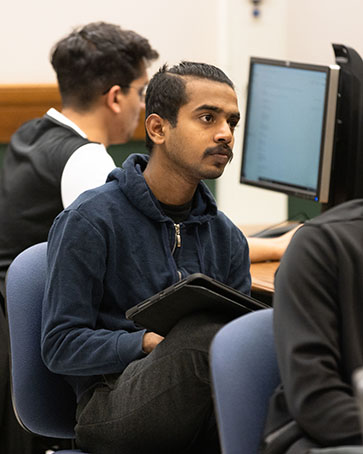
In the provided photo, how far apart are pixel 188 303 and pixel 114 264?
0.29 meters

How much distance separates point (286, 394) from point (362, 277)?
0.70 ft

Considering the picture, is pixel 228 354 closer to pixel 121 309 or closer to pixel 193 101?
pixel 121 309

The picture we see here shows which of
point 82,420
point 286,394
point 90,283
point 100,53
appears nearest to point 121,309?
point 90,283

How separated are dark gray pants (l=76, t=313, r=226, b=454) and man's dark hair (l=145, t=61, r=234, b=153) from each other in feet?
1.73

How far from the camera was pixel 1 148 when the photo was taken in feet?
12.0

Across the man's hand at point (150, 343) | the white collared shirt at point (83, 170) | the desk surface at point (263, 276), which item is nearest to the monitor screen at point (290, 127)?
the desk surface at point (263, 276)

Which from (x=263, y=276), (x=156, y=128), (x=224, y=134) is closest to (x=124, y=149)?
(x=263, y=276)

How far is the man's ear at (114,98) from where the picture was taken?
270 cm

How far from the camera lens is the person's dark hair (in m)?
2.70

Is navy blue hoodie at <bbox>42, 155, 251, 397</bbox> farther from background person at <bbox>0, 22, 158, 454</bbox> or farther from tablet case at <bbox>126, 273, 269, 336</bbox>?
background person at <bbox>0, 22, 158, 454</bbox>

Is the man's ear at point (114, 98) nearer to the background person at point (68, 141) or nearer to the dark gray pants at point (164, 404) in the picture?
the background person at point (68, 141)

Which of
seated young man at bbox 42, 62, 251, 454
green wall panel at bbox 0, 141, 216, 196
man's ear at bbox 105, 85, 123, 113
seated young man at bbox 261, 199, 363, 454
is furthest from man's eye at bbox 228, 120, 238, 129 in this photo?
green wall panel at bbox 0, 141, 216, 196

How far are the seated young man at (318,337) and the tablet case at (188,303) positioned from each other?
8.1 inches

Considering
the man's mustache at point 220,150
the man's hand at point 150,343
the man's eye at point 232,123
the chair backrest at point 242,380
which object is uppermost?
the man's eye at point 232,123
